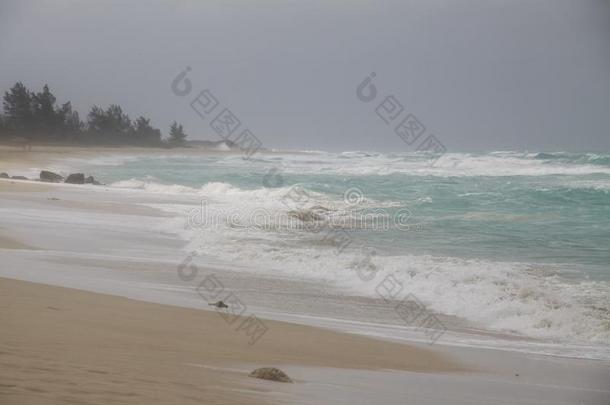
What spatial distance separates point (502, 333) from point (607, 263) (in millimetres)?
4185

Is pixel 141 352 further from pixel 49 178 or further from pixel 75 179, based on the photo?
pixel 49 178

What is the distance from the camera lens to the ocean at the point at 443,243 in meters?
7.49

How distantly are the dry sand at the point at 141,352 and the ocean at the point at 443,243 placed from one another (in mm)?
2048

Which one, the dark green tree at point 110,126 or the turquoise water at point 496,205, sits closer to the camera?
the turquoise water at point 496,205

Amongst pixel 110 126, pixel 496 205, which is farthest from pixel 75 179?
pixel 110 126

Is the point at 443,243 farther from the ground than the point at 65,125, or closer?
closer

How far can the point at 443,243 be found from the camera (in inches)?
470

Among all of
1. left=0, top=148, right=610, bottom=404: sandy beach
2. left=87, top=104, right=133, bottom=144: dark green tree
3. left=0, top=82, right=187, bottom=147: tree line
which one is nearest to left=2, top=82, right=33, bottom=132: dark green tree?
left=0, top=82, right=187, bottom=147: tree line

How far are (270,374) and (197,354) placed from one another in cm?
60

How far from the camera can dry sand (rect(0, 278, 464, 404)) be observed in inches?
132

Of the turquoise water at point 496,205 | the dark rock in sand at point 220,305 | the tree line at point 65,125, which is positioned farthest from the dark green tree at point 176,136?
the dark rock in sand at point 220,305

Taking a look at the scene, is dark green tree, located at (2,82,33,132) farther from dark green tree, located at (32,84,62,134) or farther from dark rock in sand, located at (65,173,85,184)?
dark rock in sand, located at (65,173,85,184)

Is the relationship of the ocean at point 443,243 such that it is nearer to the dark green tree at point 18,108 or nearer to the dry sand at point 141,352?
the dry sand at point 141,352

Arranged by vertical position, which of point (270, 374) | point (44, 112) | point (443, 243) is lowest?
point (270, 374)
